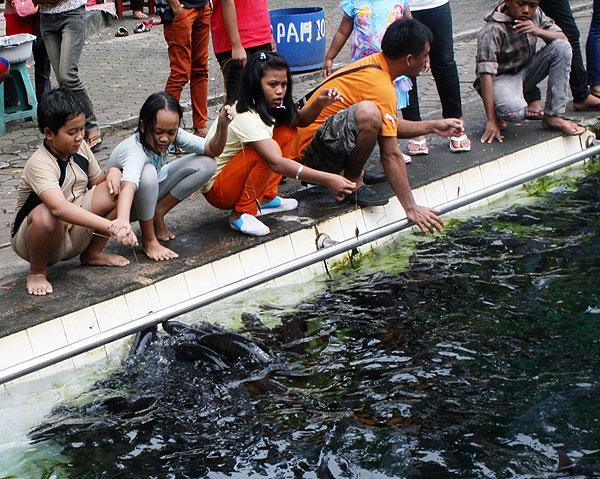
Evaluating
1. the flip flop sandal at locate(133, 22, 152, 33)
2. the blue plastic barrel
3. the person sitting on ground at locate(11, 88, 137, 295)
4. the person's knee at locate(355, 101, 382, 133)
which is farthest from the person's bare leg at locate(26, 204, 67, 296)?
the flip flop sandal at locate(133, 22, 152, 33)

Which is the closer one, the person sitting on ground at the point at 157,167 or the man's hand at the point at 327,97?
the person sitting on ground at the point at 157,167

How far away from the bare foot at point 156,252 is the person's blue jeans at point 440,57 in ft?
7.69

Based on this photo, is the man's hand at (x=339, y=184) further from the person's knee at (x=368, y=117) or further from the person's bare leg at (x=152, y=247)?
the person's bare leg at (x=152, y=247)

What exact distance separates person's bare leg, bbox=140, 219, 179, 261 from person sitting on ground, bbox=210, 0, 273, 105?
1.60 meters

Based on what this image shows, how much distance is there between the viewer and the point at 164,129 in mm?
5426

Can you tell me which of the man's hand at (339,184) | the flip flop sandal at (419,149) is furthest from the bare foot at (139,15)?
the man's hand at (339,184)

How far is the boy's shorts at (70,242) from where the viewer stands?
5.27m

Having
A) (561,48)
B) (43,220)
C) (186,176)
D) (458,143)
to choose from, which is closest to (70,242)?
(43,220)

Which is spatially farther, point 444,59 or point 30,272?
point 444,59

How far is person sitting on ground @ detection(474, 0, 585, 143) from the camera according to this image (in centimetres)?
729

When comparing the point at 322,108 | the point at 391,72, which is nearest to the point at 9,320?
the point at 322,108

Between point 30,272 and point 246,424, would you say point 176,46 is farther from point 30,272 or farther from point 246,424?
point 246,424

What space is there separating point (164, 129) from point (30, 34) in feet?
13.6

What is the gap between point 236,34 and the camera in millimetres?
7102
